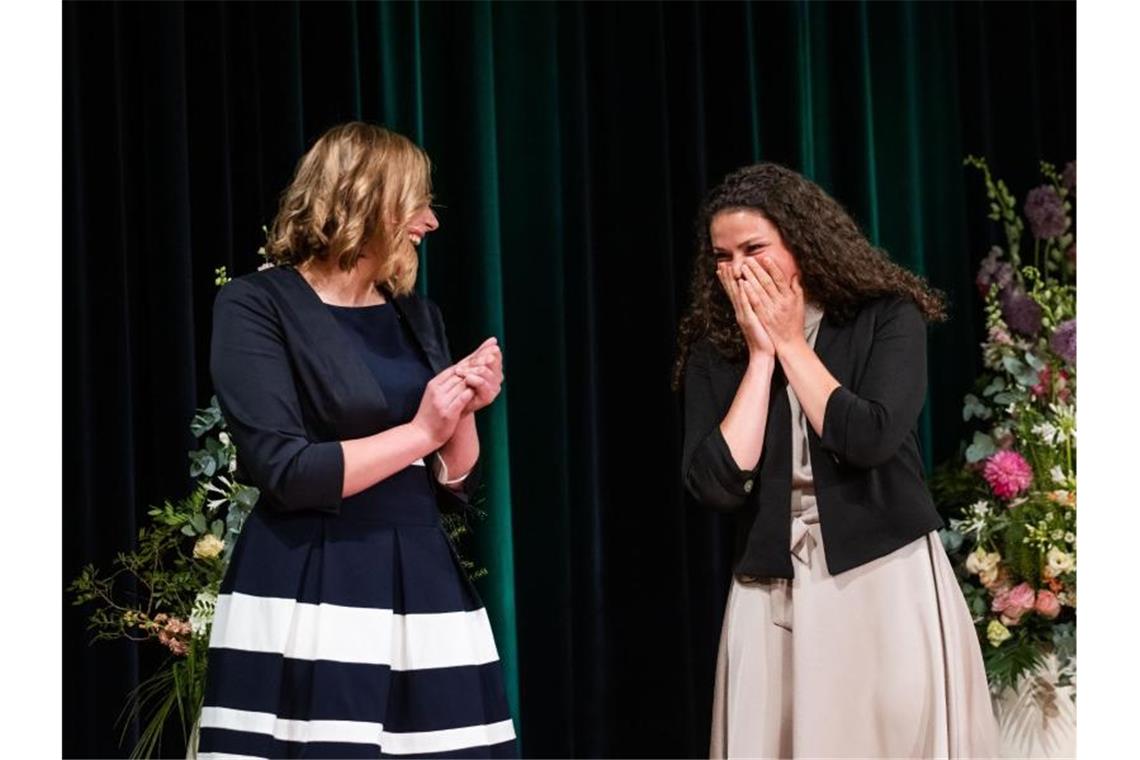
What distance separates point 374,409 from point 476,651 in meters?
0.38

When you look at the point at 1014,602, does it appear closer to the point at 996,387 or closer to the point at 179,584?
the point at 996,387

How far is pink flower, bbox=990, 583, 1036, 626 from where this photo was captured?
3.17 m

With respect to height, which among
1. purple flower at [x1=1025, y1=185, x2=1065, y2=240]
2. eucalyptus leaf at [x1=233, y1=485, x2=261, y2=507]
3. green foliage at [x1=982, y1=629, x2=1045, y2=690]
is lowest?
green foliage at [x1=982, y1=629, x2=1045, y2=690]

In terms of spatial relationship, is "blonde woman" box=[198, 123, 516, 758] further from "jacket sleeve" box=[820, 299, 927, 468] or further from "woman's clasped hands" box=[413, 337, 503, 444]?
"jacket sleeve" box=[820, 299, 927, 468]

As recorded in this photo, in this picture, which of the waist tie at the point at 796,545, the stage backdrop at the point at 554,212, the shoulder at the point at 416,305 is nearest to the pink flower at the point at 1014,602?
the stage backdrop at the point at 554,212

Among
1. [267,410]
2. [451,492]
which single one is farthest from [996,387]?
[267,410]

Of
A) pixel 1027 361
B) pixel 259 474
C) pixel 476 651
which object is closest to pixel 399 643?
pixel 476 651

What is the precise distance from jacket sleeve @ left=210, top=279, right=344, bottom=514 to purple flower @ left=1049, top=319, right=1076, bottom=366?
2103 mm

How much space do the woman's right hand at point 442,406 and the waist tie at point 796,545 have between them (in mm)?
644

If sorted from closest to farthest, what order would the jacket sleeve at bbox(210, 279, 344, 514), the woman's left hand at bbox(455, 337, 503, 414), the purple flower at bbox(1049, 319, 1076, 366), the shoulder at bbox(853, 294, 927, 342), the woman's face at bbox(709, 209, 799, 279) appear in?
the jacket sleeve at bbox(210, 279, 344, 514), the woman's left hand at bbox(455, 337, 503, 414), the shoulder at bbox(853, 294, 927, 342), the woman's face at bbox(709, 209, 799, 279), the purple flower at bbox(1049, 319, 1076, 366)

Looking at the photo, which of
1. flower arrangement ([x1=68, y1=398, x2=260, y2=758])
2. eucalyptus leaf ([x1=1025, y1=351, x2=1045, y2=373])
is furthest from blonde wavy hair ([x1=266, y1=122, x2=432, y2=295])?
eucalyptus leaf ([x1=1025, y1=351, x2=1045, y2=373])

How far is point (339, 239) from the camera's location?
6.70 feet

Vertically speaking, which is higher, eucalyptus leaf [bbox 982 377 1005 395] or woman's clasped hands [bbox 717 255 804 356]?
woman's clasped hands [bbox 717 255 804 356]

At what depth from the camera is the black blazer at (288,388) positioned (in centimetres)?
189
